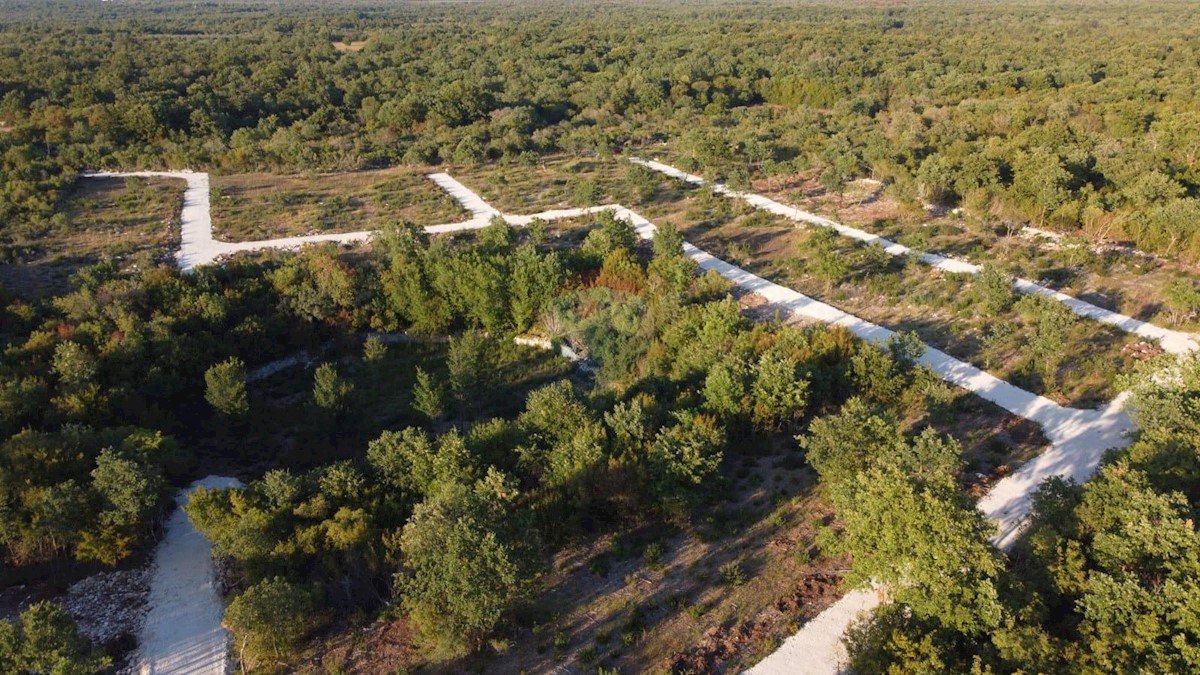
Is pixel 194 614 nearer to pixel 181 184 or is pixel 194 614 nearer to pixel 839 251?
pixel 839 251

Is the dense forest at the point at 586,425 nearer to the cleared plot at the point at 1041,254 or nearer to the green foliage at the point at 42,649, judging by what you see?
the green foliage at the point at 42,649

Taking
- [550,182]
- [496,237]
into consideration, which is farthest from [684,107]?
[496,237]

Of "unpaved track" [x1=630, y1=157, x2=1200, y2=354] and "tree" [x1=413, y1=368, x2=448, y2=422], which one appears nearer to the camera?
"tree" [x1=413, y1=368, x2=448, y2=422]

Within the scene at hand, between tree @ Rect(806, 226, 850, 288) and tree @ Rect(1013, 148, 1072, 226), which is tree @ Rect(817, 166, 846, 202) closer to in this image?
tree @ Rect(806, 226, 850, 288)

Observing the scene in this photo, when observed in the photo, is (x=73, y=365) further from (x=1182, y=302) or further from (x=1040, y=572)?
(x=1182, y=302)

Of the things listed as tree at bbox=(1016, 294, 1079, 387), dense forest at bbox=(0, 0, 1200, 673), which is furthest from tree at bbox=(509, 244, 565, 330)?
tree at bbox=(1016, 294, 1079, 387)

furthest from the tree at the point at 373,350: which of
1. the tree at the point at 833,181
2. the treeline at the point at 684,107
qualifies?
the tree at the point at 833,181
